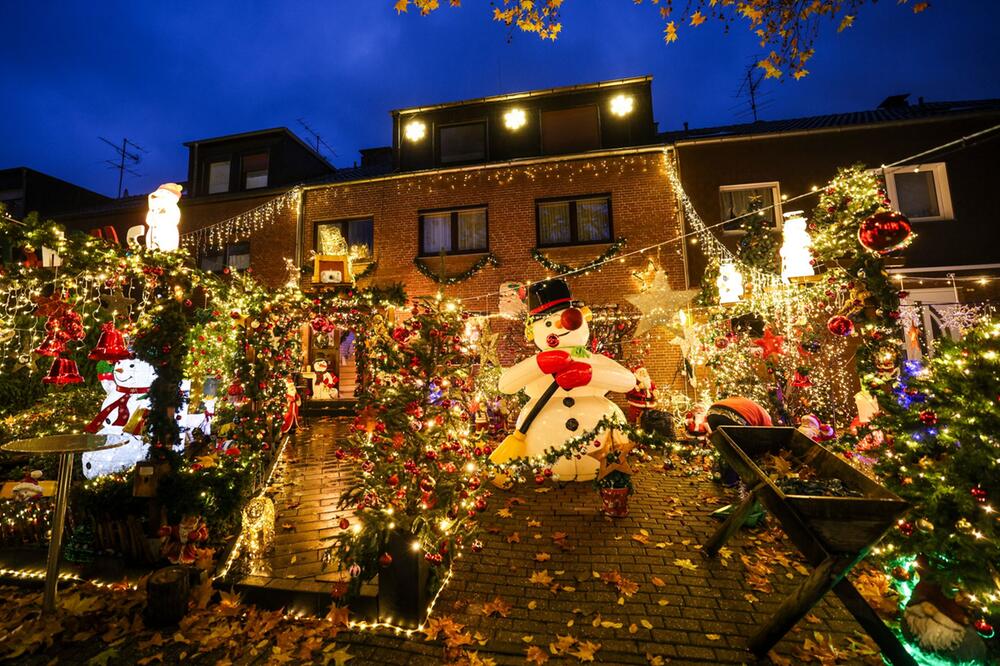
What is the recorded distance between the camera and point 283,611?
3.80 meters

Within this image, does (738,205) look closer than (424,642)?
No

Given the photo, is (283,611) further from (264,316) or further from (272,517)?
(264,316)

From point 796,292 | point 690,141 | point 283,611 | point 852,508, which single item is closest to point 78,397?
point 283,611

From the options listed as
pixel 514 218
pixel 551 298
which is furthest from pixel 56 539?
pixel 514 218

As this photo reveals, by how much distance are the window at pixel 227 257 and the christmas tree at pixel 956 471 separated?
55.1 ft

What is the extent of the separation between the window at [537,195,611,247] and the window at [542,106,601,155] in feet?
5.86

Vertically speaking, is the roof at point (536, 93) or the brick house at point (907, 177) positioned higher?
the roof at point (536, 93)

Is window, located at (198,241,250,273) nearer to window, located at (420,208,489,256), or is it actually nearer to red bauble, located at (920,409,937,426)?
window, located at (420,208,489,256)

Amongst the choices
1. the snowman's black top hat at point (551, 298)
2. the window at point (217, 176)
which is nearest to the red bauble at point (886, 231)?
the snowman's black top hat at point (551, 298)

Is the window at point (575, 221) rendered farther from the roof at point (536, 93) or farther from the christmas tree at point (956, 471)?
the christmas tree at point (956, 471)

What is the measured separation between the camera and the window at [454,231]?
13.5m

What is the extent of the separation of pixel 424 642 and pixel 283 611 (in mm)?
1434

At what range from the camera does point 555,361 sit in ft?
20.7

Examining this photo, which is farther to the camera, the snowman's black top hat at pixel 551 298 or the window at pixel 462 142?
the window at pixel 462 142
